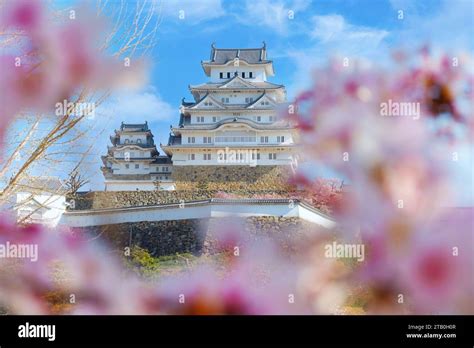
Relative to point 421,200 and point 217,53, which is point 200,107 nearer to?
point 217,53

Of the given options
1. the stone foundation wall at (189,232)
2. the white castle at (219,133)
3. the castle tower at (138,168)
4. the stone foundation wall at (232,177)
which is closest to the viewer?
the stone foundation wall at (189,232)

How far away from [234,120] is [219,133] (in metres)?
0.14

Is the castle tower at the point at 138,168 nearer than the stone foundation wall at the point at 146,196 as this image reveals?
No

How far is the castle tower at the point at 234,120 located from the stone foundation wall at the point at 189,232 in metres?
0.25

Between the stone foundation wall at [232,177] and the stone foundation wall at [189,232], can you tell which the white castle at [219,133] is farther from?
the stone foundation wall at [189,232]

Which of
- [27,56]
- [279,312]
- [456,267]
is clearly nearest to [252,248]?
[279,312]

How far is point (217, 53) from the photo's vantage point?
5.56 feet

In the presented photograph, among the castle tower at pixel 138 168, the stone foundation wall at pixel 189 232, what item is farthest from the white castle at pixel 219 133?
the stone foundation wall at pixel 189 232

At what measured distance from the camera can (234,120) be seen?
94.4 inches

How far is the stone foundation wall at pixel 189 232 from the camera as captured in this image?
1.62 meters

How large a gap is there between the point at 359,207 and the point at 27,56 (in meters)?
0.80

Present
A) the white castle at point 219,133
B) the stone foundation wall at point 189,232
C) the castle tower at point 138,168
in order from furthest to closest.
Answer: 1. the castle tower at point 138,168
2. the white castle at point 219,133
3. the stone foundation wall at point 189,232

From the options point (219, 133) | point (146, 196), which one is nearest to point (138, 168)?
point (146, 196)

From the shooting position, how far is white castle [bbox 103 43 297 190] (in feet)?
5.67
